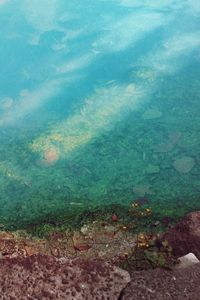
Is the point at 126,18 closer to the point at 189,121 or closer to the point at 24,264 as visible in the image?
the point at 189,121

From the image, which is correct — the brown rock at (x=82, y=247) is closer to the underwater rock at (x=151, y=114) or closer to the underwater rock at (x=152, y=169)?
the underwater rock at (x=152, y=169)

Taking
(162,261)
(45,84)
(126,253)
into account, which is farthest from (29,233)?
(45,84)

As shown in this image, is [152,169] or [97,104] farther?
[97,104]

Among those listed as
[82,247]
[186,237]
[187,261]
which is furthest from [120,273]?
[82,247]

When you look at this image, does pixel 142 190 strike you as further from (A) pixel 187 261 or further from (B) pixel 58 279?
(B) pixel 58 279

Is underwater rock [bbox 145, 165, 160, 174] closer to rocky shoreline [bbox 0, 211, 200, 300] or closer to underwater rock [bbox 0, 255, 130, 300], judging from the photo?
rocky shoreline [bbox 0, 211, 200, 300]

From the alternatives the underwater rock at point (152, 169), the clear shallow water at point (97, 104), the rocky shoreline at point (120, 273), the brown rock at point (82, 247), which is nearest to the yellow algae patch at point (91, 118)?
the clear shallow water at point (97, 104)
